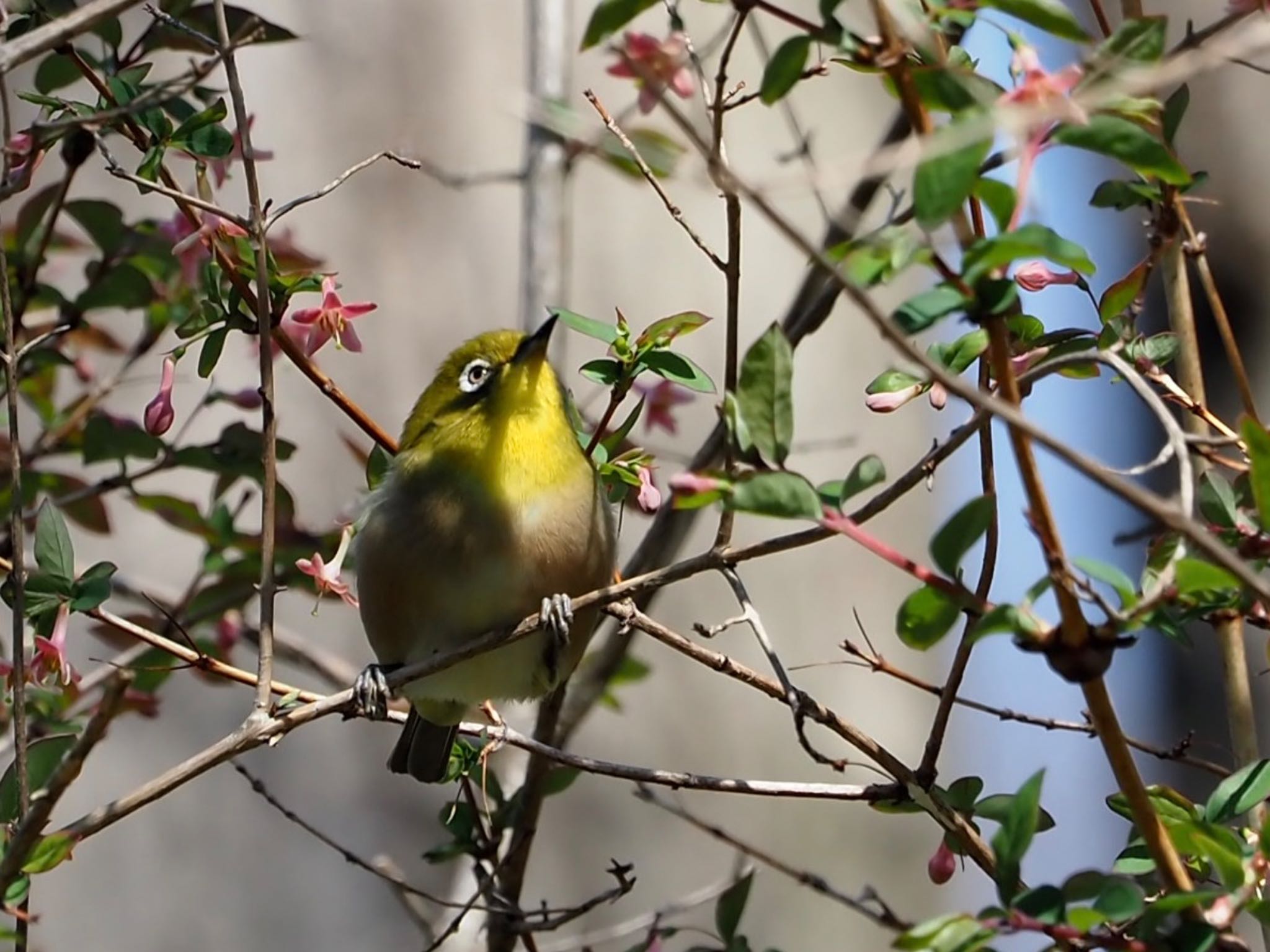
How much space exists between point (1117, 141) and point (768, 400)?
1.19 feet

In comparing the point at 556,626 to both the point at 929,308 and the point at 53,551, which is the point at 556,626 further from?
the point at 929,308

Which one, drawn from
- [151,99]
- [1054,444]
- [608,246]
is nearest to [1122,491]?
[1054,444]

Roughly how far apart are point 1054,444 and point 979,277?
22 cm

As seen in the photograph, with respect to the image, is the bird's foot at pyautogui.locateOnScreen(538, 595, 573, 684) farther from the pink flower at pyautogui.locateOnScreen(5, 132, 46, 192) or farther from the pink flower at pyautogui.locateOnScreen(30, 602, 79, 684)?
the pink flower at pyautogui.locateOnScreen(5, 132, 46, 192)

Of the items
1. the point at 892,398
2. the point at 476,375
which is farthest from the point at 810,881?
the point at 476,375

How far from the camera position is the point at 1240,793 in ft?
5.30

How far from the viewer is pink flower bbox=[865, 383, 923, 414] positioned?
5.98ft

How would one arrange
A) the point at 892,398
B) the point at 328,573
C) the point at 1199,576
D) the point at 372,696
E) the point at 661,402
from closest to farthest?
1. the point at 1199,576
2. the point at 892,398
3. the point at 328,573
4. the point at 372,696
5. the point at 661,402

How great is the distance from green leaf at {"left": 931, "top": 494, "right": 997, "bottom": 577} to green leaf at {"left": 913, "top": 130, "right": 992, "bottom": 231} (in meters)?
0.29

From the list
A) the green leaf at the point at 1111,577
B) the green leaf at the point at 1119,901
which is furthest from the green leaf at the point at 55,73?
the green leaf at the point at 1119,901

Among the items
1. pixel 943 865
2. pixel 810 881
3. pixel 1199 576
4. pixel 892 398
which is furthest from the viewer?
pixel 810 881

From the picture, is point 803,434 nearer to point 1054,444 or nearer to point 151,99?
point 151,99

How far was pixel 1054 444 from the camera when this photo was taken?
3.86 feet

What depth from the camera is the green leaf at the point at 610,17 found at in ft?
4.73
